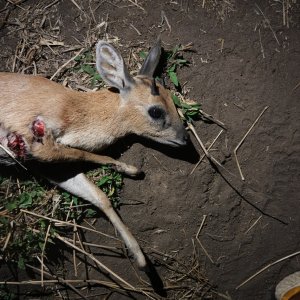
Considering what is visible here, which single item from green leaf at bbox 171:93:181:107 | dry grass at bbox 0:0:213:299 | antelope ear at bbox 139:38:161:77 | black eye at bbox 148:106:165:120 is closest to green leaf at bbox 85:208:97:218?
dry grass at bbox 0:0:213:299

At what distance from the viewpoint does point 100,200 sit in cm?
461

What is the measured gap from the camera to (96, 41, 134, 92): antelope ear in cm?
410

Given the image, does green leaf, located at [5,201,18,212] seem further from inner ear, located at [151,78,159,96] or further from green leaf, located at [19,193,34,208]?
inner ear, located at [151,78,159,96]

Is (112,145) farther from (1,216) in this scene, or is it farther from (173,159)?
(1,216)

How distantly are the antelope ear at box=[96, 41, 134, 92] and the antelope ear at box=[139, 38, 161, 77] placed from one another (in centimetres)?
30

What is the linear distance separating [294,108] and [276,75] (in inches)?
18.4

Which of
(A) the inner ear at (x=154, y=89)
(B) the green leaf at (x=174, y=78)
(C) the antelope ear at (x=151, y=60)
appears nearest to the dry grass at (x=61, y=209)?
(B) the green leaf at (x=174, y=78)

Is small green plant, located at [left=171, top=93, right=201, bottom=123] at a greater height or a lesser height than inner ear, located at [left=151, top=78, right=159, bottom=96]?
lesser

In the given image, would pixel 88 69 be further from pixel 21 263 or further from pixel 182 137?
pixel 21 263

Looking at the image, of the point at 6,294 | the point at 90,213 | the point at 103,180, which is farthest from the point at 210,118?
the point at 6,294

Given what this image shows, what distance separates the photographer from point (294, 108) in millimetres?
4859

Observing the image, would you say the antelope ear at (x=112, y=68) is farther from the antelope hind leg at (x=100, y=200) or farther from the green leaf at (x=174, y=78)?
the antelope hind leg at (x=100, y=200)

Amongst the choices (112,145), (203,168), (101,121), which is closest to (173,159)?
(203,168)

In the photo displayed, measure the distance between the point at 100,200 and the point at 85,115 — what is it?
1.04 metres
